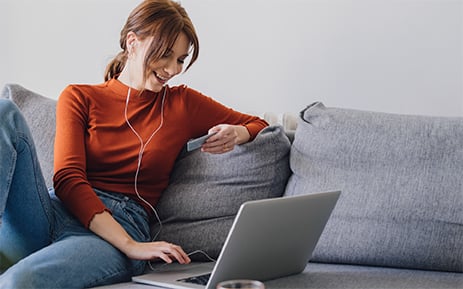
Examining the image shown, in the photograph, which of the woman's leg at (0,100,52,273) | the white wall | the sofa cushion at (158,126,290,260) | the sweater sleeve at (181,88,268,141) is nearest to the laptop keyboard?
the sofa cushion at (158,126,290,260)

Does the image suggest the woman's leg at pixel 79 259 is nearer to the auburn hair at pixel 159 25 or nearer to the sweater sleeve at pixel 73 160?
the sweater sleeve at pixel 73 160

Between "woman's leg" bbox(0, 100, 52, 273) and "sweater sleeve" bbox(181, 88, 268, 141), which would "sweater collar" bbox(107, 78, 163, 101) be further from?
"woman's leg" bbox(0, 100, 52, 273)

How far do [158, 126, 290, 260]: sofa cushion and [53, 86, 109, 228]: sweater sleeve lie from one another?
0.27 metres

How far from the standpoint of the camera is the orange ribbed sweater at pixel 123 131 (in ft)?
6.72

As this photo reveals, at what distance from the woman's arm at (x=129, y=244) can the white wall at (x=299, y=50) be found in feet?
2.77

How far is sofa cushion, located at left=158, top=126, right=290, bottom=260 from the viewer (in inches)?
81.7

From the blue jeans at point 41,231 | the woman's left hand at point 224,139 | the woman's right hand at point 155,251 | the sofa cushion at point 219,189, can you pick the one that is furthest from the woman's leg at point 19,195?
the woman's left hand at point 224,139

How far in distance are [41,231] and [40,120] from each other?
1.61 ft

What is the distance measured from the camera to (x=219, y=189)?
2.11 m

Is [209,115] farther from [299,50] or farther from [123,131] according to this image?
[299,50]

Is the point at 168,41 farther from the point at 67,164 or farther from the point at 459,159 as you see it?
the point at 459,159

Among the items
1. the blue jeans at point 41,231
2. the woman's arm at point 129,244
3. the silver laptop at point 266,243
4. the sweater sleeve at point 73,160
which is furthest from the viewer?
the sweater sleeve at point 73,160

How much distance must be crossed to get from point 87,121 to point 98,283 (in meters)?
0.56

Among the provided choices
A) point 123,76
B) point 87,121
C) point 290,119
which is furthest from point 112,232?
point 290,119
